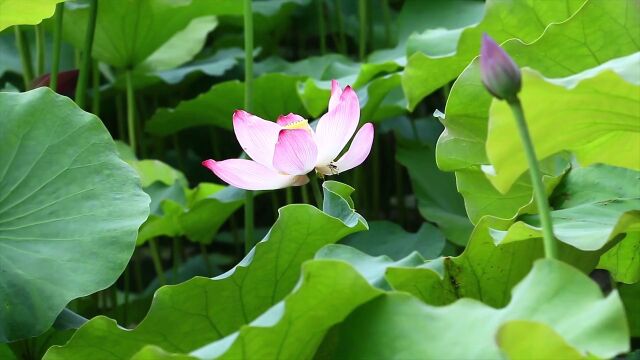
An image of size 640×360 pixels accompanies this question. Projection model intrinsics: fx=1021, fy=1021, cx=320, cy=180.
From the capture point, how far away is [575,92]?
657 millimetres

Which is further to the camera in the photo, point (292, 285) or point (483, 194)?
point (483, 194)

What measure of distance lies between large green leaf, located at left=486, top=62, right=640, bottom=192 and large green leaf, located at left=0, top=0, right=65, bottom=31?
55 centimetres

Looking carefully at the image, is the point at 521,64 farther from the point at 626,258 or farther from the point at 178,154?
the point at 178,154

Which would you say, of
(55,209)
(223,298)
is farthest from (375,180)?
(223,298)

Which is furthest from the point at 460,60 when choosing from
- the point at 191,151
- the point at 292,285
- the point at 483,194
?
the point at 191,151

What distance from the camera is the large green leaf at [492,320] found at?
0.57 m

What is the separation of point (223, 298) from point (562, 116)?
30 cm

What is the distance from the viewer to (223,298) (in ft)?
2.66

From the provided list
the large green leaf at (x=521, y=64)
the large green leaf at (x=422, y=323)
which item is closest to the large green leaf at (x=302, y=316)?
the large green leaf at (x=422, y=323)

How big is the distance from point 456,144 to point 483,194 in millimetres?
145

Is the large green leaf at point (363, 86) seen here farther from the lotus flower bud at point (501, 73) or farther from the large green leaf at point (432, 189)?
the lotus flower bud at point (501, 73)

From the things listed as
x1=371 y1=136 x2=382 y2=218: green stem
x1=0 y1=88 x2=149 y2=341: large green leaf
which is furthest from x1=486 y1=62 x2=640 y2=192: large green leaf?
x1=371 y1=136 x2=382 y2=218: green stem

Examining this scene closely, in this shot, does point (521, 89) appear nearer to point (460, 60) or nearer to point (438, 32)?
point (460, 60)

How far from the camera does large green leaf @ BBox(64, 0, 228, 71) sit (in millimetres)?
1648
